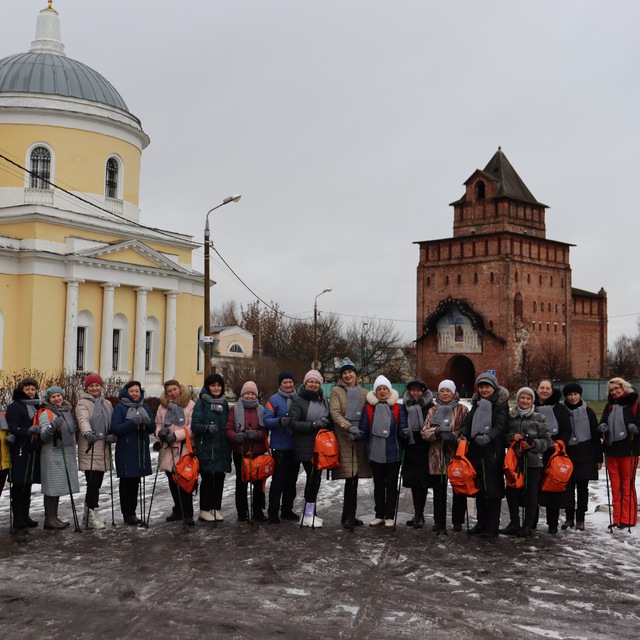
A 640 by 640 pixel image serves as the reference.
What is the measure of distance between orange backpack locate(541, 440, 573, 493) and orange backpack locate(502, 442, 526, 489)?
0.34 metres

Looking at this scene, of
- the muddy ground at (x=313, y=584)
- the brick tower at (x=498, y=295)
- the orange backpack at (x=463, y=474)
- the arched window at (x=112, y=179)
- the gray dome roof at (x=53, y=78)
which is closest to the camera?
the muddy ground at (x=313, y=584)

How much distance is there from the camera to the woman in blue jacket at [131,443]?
369 inches

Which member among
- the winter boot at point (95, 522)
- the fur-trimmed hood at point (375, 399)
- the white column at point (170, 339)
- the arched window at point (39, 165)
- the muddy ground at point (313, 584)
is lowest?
the muddy ground at point (313, 584)

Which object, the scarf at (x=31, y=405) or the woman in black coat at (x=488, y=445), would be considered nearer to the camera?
the woman in black coat at (x=488, y=445)

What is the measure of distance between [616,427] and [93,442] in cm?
616

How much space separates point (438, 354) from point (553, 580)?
5304cm

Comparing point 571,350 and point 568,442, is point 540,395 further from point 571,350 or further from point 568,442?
point 571,350

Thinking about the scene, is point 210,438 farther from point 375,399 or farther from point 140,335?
point 140,335

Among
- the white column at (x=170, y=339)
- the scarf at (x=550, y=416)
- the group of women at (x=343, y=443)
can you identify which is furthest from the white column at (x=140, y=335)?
the scarf at (x=550, y=416)

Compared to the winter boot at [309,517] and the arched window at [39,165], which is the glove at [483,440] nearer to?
the winter boot at [309,517]

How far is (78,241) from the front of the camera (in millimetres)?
30641

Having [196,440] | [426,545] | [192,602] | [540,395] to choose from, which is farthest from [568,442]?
[192,602]

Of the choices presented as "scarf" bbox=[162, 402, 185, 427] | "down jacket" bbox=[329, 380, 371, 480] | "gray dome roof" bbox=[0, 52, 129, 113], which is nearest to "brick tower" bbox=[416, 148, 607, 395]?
"gray dome roof" bbox=[0, 52, 129, 113]

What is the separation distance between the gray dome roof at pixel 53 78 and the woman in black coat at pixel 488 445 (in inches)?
1099
